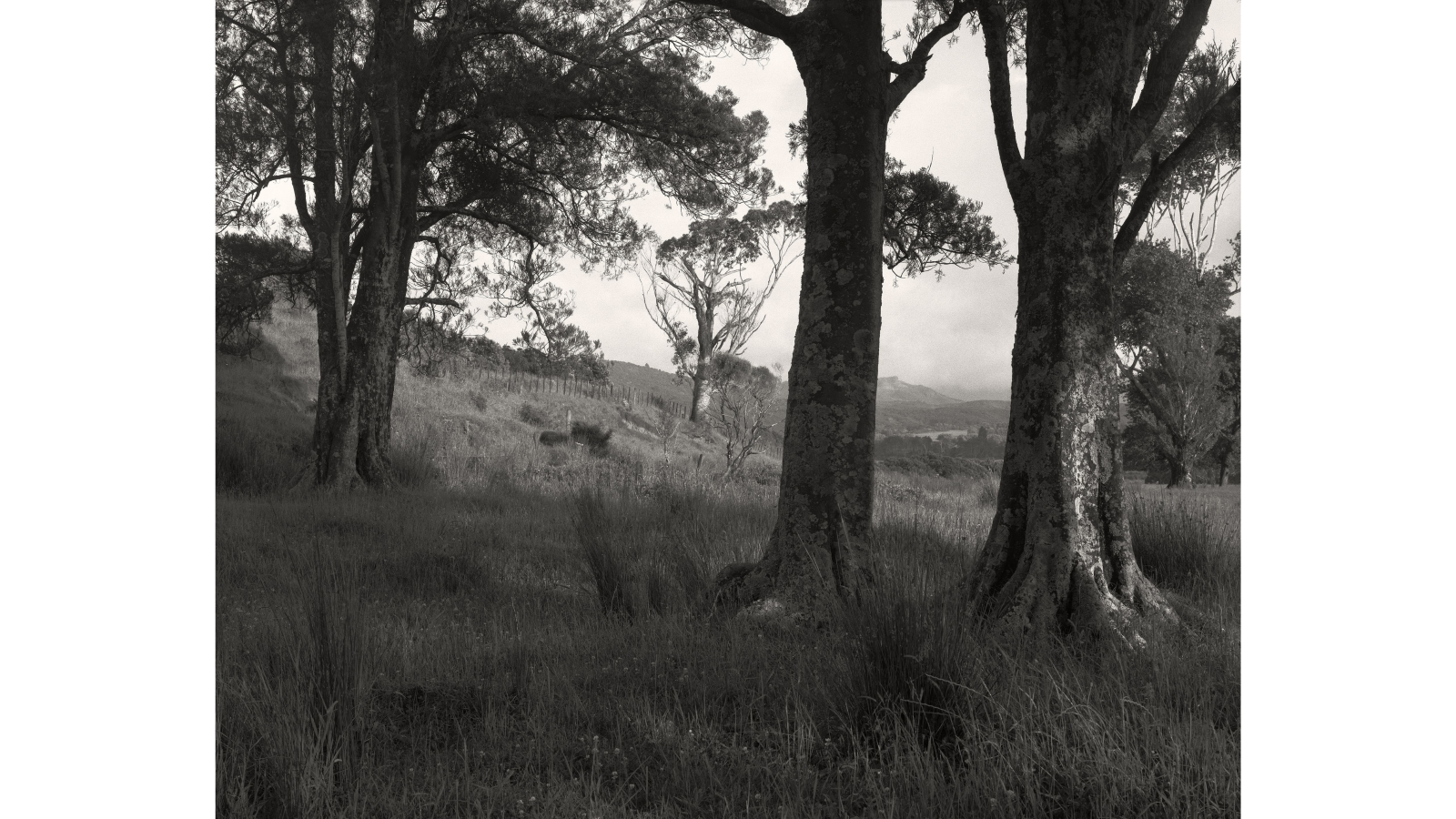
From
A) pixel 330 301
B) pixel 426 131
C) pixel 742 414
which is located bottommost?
pixel 742 414

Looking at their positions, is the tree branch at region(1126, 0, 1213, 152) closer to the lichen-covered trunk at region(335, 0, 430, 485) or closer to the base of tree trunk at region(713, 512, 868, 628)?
the base of tree trunk at region(713, 512, 868, 628)

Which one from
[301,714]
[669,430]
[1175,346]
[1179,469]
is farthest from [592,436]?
[301,714]

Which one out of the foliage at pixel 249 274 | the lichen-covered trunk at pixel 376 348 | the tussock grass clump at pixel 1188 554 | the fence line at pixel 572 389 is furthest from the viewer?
the fence line at pixel 572 389

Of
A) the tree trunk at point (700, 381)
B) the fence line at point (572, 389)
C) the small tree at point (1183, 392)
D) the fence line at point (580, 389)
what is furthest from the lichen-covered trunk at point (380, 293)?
the small tree at point (1183, 392)

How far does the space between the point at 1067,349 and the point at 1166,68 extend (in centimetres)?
206

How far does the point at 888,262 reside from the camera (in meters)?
7.54

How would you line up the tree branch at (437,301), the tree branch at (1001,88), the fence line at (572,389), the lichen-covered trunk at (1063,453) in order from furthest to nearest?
1. the fence line at (572,389)
2. the tree branch at (437,301)
3. the tree branch at (1001,88)
4. the lichen-covered trunk at (1063,453)

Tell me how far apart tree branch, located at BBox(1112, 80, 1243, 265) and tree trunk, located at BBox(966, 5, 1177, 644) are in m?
0.66

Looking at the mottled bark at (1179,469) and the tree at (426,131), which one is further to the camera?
the mottled bark at (1179,469)

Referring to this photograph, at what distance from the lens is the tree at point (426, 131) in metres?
8.40

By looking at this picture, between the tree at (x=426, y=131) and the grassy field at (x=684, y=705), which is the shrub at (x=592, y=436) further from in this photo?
the grassy field at (x=684, y=705)

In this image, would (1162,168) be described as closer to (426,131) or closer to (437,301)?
(426,131)

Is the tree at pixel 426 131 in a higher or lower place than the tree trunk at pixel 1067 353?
higher

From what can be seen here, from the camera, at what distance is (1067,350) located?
12.9 ft
